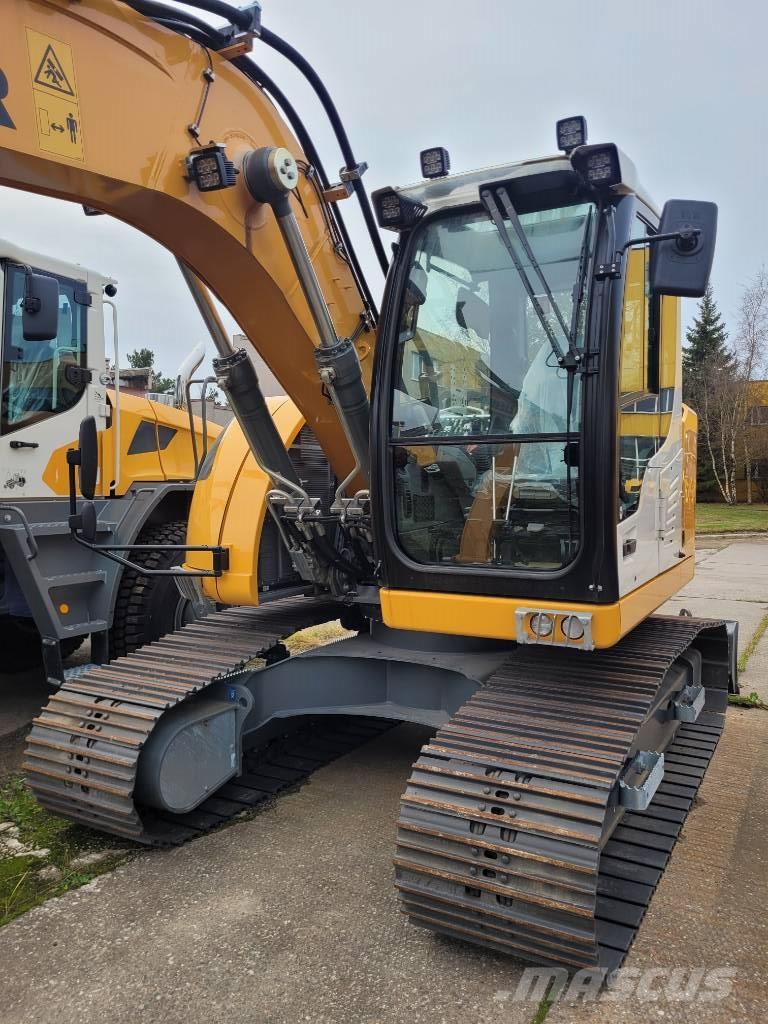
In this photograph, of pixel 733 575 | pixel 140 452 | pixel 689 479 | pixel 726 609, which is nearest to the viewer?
pixel 689 479

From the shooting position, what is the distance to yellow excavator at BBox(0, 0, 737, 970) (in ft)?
8.34

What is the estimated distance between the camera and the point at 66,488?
5.36 metres

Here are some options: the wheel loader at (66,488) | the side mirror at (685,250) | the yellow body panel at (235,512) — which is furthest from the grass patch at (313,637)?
the side mirror at (685,250)

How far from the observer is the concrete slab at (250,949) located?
2.41 meters

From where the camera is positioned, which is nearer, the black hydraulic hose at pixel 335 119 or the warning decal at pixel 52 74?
the warning decal at pixel 52 74

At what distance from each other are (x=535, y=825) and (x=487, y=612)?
0.80 meters

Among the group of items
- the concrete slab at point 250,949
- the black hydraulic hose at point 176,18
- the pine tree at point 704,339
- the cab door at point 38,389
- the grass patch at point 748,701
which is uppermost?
the pine tree at point 704,339

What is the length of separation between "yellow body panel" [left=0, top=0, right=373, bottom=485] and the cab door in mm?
2167

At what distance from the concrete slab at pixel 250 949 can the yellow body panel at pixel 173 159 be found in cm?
185

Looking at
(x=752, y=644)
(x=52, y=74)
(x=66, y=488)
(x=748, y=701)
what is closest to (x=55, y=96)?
(x=52, y=74)

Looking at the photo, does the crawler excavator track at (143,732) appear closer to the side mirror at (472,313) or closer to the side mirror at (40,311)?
the side mirror at (40,311)

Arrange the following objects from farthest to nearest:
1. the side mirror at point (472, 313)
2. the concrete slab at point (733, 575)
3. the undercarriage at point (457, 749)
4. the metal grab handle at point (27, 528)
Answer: the concrete slab at point (733, 575)
the metal grab handle at point (27, 528)
the side mirror at point (472, 313)
the undercarriage at point (457, 749)

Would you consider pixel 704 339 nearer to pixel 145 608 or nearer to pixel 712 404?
pixel 712 404

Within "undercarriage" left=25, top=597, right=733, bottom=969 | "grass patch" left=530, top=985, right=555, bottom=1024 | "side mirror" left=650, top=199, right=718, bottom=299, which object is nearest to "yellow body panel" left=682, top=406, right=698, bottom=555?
"undercarriage" left=25, top=597, right=733, bottom=969
